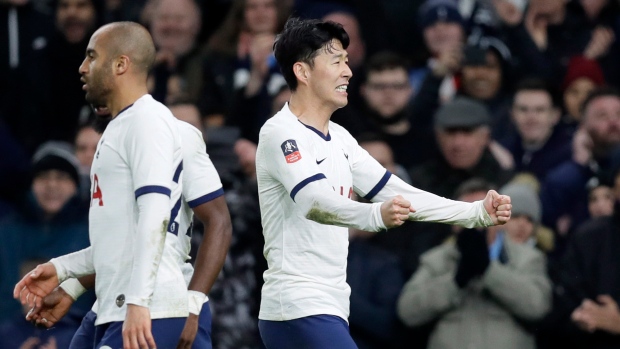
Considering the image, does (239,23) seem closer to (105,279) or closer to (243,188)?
(243,188)

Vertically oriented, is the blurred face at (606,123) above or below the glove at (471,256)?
above

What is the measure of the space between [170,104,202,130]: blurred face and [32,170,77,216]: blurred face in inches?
39.8

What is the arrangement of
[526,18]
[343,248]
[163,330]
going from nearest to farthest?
[163,330] → [343,248] → [526,18]

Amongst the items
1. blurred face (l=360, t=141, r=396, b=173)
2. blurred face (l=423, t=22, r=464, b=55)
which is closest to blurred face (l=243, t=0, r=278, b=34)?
blurred face (l=423, t=22, r=464, b=55)

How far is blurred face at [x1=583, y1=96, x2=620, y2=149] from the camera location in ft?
31.4

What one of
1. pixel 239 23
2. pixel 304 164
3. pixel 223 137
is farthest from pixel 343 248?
pixel 239 23

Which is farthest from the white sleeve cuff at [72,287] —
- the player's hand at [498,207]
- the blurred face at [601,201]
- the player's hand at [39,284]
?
the blurred face at [601,201]

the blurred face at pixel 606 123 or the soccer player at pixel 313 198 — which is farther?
the blurred face at pixel 606 123

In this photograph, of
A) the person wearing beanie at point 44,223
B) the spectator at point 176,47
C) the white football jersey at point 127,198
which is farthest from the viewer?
the spectator at point 176,47

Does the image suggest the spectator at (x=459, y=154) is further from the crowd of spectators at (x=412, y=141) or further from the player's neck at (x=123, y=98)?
the player's neck at (x=123, y=98)

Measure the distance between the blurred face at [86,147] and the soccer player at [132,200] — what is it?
4.53m

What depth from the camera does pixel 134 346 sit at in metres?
4.78

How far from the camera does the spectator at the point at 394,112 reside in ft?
31.9

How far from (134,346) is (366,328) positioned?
3953 millimetres
